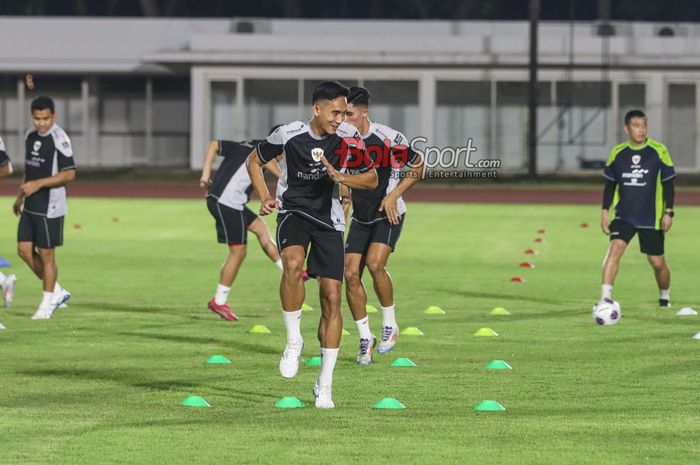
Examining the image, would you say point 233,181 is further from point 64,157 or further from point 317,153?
point 317,153

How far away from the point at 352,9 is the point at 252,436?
1894 inches

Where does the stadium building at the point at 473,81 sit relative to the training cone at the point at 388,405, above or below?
above

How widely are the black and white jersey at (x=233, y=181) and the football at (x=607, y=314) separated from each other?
11.3 feet

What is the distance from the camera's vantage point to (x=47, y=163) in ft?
44.5

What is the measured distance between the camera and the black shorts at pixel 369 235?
11766mm

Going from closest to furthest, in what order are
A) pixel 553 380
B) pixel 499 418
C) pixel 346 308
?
pixel 499 418 < pixel 553 380 < pixel 346 308

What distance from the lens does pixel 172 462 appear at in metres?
Result: 7.26

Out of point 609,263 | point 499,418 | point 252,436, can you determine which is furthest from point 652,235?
point 252,436

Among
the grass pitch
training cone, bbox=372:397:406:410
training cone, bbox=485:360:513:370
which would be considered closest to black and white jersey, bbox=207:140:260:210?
the grass pitch

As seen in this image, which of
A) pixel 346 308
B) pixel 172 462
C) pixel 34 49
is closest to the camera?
pixel 172 462

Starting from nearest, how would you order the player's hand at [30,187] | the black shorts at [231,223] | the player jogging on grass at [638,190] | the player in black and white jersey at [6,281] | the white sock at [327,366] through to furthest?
the white sock at [327,366] → the player's hand at [30,187] → the player in black and white jersey at [6,281] → the player jogging on grass at [638,190] → the black shorts at [231,223]

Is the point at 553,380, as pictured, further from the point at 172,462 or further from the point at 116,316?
the point at 116,316

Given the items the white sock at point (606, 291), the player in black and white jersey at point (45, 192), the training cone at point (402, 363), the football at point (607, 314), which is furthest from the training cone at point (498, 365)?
the player in black and white jersey at point (45, 192)

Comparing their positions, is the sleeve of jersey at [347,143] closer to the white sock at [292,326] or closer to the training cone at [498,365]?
the white sock at [292,326]
